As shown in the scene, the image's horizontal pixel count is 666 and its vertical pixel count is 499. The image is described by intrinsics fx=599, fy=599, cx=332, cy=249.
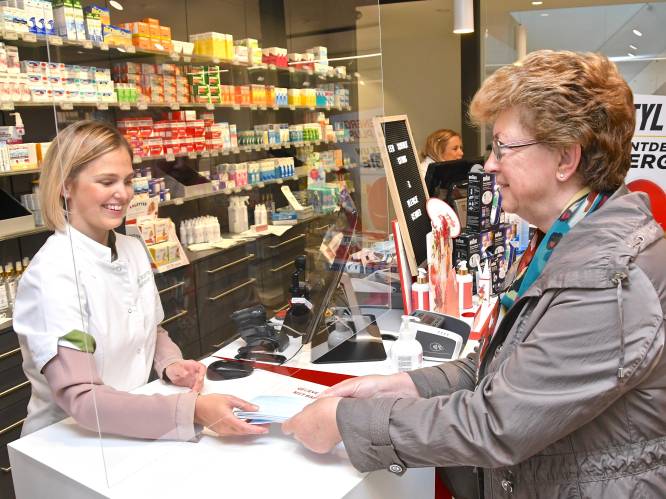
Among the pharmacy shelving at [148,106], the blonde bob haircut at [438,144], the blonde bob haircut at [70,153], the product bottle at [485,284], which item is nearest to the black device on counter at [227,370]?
the blonde bob haircut at [70,153]

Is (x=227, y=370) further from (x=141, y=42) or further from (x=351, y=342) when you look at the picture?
(x=141, y=42)

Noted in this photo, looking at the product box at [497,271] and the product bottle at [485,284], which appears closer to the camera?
the product bottle at [485,284]

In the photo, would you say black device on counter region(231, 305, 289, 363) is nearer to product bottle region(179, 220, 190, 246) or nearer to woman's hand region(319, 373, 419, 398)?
product bottle region(179, 220, 190, 246)

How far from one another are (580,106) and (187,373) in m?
1.24

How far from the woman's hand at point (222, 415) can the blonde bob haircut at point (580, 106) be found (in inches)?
36.2

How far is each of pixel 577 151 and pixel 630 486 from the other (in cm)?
65

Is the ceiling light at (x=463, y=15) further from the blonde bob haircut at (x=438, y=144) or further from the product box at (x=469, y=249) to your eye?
the product box at (x=469, y=249)

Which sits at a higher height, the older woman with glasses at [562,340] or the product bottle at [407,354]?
the older woman with glasses at [562,340]

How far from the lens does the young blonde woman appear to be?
138 cm

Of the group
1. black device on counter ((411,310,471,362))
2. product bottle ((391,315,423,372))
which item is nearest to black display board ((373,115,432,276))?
black device on counter ((411,310,471,362))

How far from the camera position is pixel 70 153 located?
1282 millimetres

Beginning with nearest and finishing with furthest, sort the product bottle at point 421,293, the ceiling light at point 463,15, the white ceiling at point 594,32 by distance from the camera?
1. the product bottle at point 421,293
2. the white ceiling at point 594,32
3. the ceiling light at point 463,15

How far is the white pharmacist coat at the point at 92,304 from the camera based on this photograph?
4.58ft

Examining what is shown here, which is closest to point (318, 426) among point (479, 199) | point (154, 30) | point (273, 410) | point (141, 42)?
point (273, 410)
